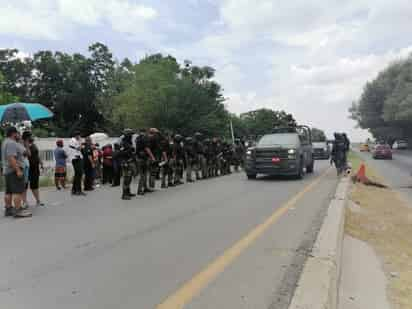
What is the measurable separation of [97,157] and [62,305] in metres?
12.1

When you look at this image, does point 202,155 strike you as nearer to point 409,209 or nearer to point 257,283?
point 409,209

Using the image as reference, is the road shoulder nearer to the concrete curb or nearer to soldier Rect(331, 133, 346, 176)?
the concrete curb

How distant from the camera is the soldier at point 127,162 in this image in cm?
1046

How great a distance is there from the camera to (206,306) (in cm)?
370

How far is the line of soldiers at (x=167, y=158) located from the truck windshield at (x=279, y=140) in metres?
2.37

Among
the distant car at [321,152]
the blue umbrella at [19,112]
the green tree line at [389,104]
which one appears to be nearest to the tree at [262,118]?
the green tree line at [389,104]

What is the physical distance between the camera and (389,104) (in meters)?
59.2

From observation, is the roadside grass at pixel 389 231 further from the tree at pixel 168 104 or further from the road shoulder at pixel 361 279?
the tree at pixel 168 104

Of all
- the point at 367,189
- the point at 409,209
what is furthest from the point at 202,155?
the point at 409,209

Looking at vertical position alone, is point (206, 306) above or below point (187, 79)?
below

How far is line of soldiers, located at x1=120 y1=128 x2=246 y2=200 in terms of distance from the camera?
10.8m

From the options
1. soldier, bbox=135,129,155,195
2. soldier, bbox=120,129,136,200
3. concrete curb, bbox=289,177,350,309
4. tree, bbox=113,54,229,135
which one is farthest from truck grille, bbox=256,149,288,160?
tree, bbox=113,54,229,135

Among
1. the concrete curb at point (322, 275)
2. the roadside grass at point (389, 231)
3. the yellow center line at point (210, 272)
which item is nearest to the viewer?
the concrete curb at point (322, 275)

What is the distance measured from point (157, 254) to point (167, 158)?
7.63 m
